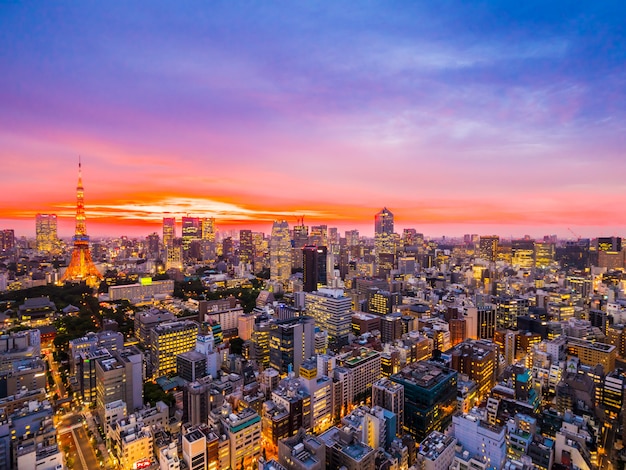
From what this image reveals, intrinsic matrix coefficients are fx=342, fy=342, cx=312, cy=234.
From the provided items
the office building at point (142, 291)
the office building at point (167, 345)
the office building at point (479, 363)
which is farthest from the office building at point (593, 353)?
the office building at point (142, 291)

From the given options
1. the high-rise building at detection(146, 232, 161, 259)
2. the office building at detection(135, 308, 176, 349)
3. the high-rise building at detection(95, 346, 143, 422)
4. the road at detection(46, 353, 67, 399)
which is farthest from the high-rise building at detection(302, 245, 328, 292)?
the high-rise building at detection(146, 232, 161, 259)

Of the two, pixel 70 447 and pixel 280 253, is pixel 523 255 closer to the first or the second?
pixel 280 253

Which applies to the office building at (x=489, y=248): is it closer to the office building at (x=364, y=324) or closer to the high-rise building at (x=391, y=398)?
the office building at (x=364, y=324)

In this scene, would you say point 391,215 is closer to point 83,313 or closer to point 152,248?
point 152,248

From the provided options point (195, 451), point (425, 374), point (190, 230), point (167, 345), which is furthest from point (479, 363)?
point (190, 230)

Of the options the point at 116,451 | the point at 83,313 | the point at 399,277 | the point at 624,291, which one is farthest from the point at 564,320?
the point at 83,313

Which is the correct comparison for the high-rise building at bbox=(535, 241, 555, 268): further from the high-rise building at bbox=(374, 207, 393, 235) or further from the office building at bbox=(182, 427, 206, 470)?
the office building at bbox=(182, 427, 206, 470)
